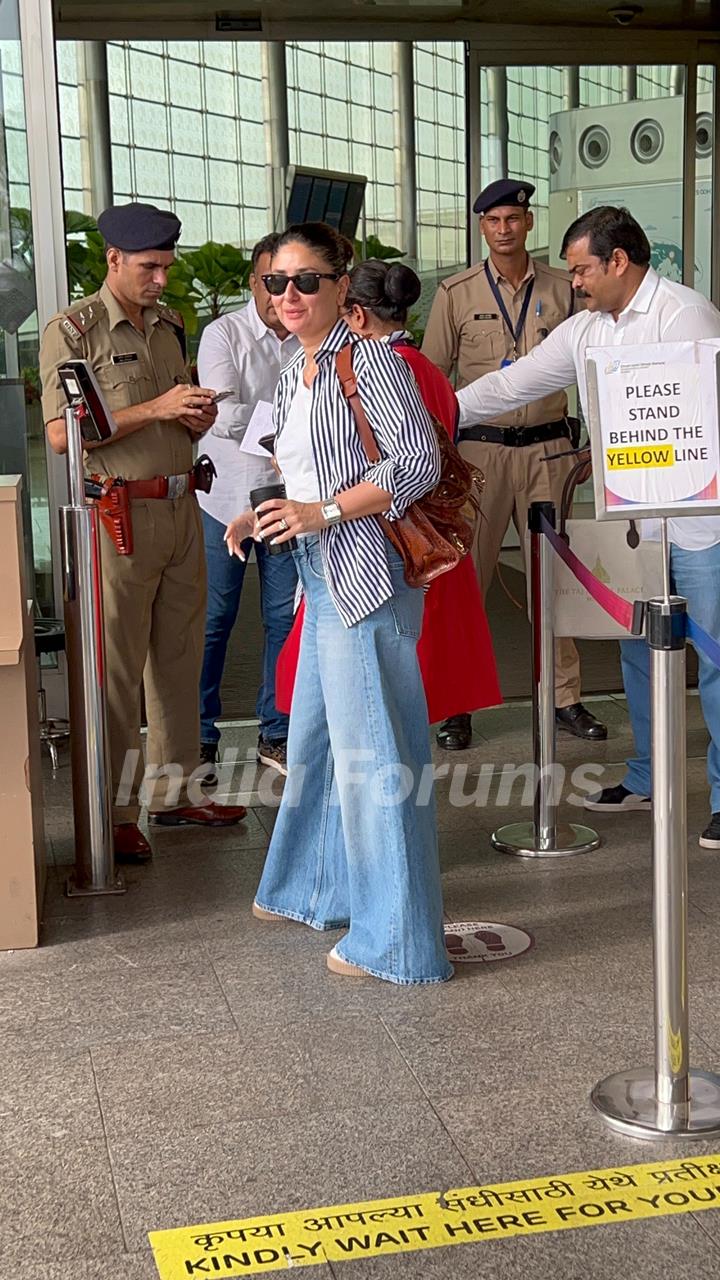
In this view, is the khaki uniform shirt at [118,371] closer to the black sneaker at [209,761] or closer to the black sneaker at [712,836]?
the black sneaker at [209,761]

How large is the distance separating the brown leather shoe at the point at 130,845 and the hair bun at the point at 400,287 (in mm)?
1730

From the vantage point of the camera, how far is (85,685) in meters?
4.30

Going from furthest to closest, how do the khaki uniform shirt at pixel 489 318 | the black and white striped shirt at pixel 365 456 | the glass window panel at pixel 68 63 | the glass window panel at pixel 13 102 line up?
the glass window panel at pixel 68 63 → the khaki uniform shirt at pixel 489 318 → the glass window panel at pixel 13 102 → the black and white striped shirt at pixel 365 456

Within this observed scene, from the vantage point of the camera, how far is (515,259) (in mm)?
6020

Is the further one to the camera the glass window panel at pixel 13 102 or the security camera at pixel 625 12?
the security camera at pixel 625 12

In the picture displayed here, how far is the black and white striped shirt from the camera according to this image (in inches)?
135

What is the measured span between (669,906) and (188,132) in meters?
8.60

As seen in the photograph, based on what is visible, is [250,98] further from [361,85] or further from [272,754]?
[272,754]

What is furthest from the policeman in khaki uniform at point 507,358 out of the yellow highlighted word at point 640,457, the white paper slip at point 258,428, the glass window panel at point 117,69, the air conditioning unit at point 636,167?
the glass window panel at point 117,69

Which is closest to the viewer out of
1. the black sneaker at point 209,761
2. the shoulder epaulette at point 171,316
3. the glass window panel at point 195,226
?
the shoulder epaulette at point 171,316

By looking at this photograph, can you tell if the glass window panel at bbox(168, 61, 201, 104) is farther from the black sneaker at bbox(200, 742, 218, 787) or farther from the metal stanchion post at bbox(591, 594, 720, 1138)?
the metal stanchion post at bbox(591, 594, 720, 1138)

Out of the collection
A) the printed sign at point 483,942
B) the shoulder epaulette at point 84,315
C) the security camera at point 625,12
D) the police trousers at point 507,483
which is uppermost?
the security camera at point 625,12

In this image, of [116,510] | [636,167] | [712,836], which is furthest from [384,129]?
[712,836]

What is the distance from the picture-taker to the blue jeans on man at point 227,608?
18.2 ft
